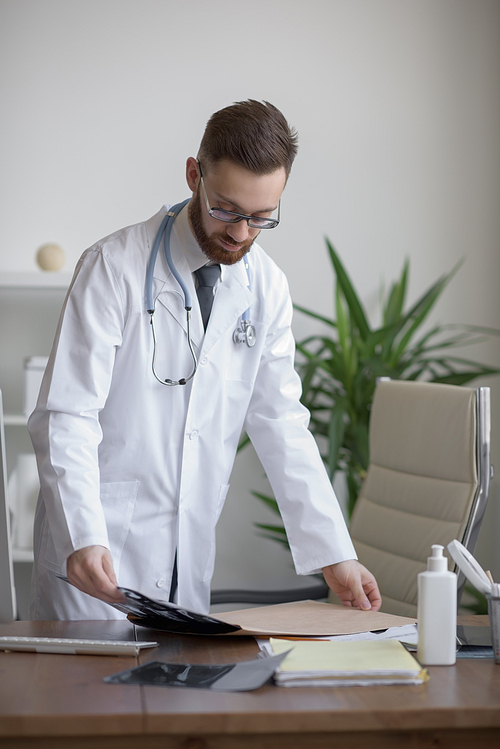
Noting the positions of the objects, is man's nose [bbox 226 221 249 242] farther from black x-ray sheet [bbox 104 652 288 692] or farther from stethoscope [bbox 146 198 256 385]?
black x-ray sheet [bbox 104 652 288 692]

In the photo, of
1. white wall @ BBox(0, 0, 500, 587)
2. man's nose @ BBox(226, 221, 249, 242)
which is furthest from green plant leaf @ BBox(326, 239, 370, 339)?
man's nose @ BBox(226, 221, 249, 242)

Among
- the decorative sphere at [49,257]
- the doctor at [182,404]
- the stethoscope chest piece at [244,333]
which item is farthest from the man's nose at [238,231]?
the decorative sphere at [49,257]

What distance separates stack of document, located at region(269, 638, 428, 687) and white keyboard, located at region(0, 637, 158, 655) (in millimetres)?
213

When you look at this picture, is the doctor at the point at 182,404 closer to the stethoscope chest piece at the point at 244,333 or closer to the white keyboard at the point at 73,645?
the stethoscope chest piece at the point at 244,333

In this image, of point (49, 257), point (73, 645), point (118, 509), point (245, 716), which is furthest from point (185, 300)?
point (49, 257)

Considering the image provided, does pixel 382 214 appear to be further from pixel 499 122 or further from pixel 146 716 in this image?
pixel 146 716

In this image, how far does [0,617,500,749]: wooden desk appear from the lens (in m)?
0.78

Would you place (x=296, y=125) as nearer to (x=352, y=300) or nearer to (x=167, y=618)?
(x=352, y=300)

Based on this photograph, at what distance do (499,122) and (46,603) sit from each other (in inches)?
99.2

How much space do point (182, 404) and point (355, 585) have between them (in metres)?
0.51

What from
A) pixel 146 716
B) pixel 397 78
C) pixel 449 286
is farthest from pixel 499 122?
pixel 146 716

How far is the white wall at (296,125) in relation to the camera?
269 cm

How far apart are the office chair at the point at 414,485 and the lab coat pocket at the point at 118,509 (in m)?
0.43

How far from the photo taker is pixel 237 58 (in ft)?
9.02
